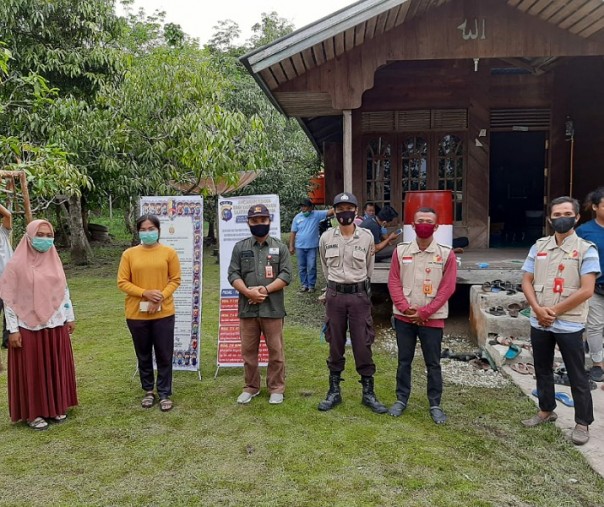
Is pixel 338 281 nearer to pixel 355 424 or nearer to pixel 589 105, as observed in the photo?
pixel 355 424

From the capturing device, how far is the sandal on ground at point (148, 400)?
4.48 meters

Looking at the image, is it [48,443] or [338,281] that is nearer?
[48,443]

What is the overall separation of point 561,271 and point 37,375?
402 centimetres

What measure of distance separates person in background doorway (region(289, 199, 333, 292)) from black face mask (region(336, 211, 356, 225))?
529 cm

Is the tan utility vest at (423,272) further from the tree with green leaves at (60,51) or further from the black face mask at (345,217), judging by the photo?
the tree with green leaves at (60,51)

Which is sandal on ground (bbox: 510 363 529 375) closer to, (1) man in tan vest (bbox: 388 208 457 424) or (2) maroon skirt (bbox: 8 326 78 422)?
(1) man in tan vest (bbox: 388 208 457 424)

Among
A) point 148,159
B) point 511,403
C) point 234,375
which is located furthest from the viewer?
point 148,159

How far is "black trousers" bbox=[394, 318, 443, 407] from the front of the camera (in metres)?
4.02

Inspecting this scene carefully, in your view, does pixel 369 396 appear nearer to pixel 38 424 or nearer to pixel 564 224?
pixel 564 224

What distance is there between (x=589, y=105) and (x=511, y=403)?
632cm

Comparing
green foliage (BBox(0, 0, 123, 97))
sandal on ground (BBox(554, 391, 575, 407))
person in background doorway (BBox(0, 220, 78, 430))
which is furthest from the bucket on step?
green foliage (BBox(0, 0, 123, 97))

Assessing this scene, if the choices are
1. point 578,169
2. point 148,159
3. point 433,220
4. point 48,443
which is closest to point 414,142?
point 578,169

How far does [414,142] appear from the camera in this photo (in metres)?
9.30

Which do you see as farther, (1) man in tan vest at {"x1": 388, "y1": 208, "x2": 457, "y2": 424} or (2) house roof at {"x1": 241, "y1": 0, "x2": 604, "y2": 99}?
(2) house roof at {"x1": 241, "y1": 0, "x2": 604, "y2": 99}
